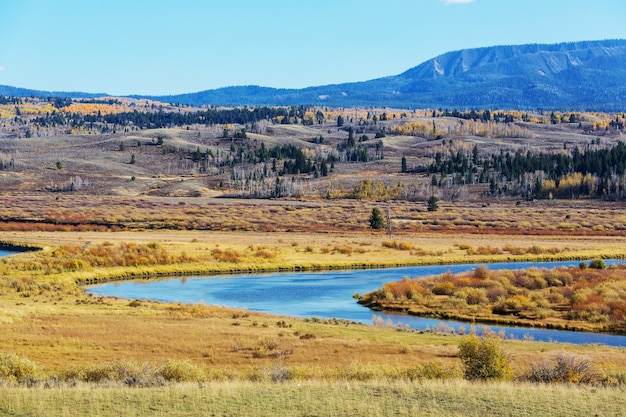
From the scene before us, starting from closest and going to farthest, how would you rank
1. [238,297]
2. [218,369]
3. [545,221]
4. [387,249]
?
[218,369]
[238,297]
[387,249]
[545,221]

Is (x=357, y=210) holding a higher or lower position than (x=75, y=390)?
lower

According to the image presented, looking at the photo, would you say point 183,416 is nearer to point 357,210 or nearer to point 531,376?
point 531,376

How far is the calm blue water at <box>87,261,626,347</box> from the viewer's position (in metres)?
36.8

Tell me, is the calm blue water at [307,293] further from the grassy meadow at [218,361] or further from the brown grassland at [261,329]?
the grassy meadow at [218,361]

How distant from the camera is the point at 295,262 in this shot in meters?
62.8

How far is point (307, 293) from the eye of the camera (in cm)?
4831

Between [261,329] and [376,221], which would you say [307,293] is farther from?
[376,221]

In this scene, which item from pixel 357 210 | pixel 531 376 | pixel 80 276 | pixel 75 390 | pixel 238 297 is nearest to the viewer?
pixel 75 390

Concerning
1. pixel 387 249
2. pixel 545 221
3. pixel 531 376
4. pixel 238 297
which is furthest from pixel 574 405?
pixel 545 221

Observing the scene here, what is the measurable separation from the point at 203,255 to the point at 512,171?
125 m

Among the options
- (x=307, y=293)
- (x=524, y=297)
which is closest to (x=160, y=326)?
(x=307, y=293)

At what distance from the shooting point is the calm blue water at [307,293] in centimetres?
3675

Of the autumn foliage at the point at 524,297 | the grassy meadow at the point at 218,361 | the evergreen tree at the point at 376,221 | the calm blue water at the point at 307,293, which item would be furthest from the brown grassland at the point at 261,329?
the evergreen tree at the point at 376,221

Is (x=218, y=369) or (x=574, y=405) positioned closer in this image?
(x=574, y=405)
